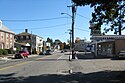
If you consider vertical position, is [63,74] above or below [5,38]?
below

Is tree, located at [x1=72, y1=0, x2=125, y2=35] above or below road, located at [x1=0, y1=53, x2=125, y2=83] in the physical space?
above

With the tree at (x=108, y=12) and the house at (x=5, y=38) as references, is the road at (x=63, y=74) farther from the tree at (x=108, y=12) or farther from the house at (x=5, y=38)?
the house at (x=5, y=38)

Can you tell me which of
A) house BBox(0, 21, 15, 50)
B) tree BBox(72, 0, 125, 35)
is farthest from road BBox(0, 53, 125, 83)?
house BBox(0, 21, 15, 50)

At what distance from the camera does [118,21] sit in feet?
66.1

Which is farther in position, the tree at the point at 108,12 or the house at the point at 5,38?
the house at the point at 5,38

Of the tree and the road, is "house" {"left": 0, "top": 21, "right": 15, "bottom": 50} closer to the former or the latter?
the road

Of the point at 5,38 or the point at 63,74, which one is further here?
the point at 5,38

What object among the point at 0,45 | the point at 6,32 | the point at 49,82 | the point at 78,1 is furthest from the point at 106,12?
the point at 6,32

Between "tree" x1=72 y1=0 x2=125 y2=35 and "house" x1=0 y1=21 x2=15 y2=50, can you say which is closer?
"tree" x1=72 y1=0 x2=125 y2=35

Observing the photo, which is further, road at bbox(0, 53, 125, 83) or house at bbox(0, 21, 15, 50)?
house at bbox(0, 21, 15, 50)

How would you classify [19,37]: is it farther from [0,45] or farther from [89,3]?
[89,3]

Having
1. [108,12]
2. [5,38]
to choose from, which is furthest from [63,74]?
[5,38]

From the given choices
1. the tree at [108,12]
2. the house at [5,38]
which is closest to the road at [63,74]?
the tree at [108,12]

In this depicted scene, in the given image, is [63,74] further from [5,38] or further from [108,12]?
[5,38]
